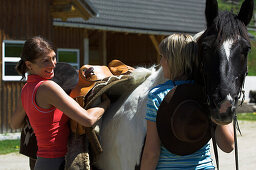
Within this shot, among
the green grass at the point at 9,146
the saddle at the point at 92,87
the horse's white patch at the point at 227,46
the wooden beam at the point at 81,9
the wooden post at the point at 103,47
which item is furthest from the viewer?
the wooden post at the point at 103,47

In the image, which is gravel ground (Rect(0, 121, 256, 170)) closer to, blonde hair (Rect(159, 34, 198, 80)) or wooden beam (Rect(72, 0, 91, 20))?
blonde hair (Rect(159, 34, 198, 80))

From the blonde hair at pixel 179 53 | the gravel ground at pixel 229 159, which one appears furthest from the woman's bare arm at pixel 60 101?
the gravel ground at pixel 229 159

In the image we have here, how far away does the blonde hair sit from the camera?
2.05m

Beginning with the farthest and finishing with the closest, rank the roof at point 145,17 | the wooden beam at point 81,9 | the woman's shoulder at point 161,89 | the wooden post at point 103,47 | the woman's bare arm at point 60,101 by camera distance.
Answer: the wooden post at point 103,47
the roof at point 145,17
the wooden beam at point 81,9
the woman's bare arm at point 60,101
the woman's shoulder at point 161,89

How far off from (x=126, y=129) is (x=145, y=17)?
13.8 metres

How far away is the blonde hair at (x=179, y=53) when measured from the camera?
6.74 feet

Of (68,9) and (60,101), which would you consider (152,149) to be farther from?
(68,9)

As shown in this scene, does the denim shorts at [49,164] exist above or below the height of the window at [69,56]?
above

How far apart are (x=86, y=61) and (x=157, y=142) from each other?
11754mm

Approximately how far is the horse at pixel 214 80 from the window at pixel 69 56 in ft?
34.4

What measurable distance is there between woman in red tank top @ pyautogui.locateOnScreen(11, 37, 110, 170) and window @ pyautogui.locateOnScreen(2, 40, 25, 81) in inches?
305

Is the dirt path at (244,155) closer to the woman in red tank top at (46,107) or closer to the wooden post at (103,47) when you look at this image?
the woman in red tank top at (46,107)

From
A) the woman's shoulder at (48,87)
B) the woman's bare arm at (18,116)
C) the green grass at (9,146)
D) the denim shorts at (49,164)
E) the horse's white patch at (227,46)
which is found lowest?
the green grass at (9,146)

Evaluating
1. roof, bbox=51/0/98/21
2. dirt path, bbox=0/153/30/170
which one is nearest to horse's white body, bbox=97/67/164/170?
dirt path, bbox=0/153/30/170
